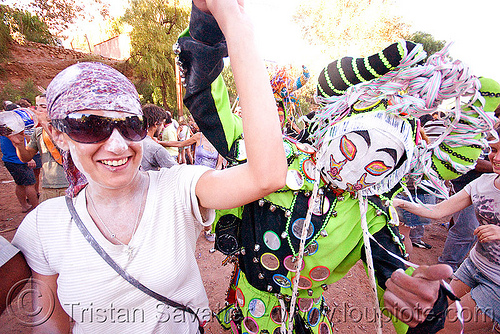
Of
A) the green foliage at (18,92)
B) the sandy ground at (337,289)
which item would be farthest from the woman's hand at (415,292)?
the green foliage at (18,92)

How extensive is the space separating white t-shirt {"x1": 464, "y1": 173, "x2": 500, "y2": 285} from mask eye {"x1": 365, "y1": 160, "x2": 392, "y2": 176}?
1.57m

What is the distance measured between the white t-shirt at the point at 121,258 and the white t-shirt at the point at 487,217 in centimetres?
220

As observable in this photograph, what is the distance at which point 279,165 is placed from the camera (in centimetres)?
79

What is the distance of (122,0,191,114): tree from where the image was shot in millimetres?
12688

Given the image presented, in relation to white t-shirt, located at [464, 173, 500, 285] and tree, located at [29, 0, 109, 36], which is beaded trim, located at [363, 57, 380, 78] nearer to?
white t-shirt, located at [464, 173, 500, 285]

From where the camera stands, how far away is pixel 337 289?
3139 millimetres

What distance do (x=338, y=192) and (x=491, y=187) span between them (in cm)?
169

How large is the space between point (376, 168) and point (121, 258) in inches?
43.8

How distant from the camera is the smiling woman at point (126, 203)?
0.77 metres

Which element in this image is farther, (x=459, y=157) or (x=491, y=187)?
(x=491, y=187)

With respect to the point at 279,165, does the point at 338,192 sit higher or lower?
lower

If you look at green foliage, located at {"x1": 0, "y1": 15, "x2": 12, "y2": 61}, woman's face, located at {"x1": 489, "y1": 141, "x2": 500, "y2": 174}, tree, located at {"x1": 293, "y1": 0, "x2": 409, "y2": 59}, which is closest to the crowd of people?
woman's face, located at {"x1": 489, "y1": 141, "x2": 500, "y2": 174}

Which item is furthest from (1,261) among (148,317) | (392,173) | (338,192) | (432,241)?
(432,241)

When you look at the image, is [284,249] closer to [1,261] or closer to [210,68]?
[210,68]
